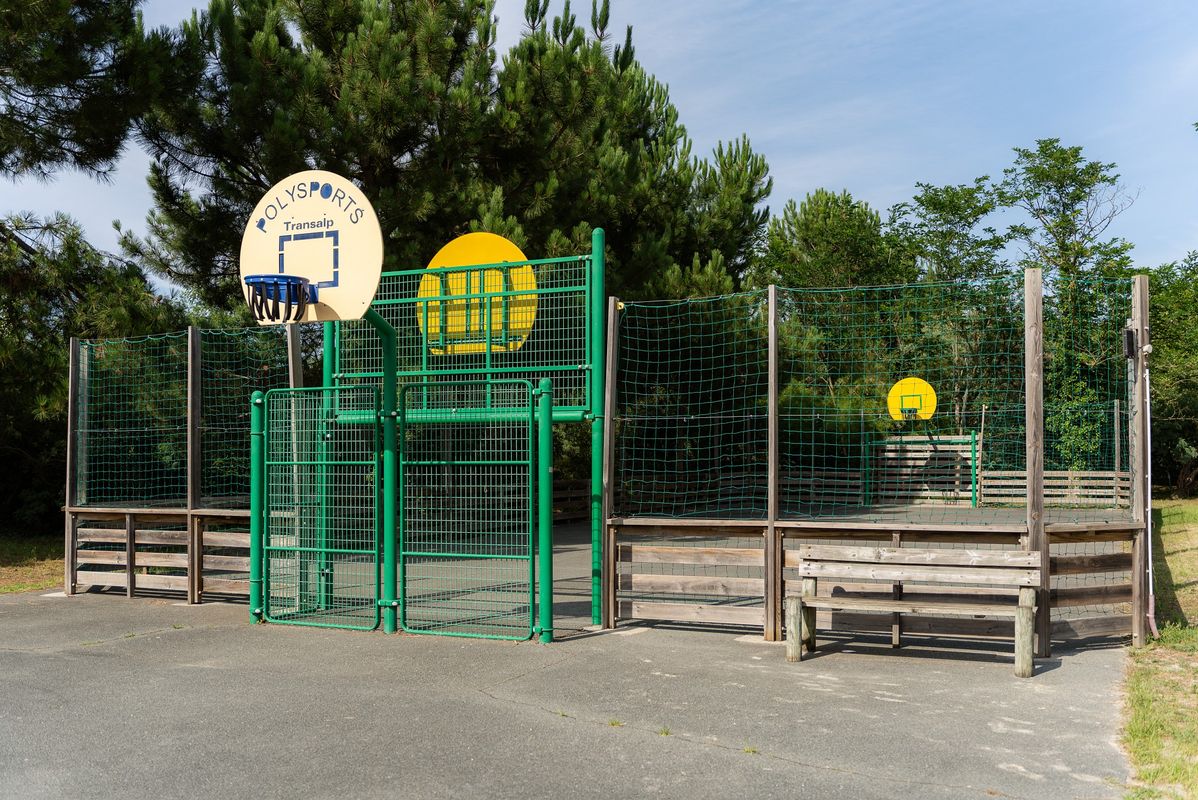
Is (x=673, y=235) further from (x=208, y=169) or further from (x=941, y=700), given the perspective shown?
(x=941, y=700)

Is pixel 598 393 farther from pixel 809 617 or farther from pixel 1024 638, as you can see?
pixel 1024 638

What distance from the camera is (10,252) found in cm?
1527

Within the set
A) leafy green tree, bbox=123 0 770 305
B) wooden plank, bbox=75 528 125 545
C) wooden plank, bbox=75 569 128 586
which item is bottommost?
wooden plank, bbox=75 569 128 586

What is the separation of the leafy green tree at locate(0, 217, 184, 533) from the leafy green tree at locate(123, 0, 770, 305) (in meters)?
1.36

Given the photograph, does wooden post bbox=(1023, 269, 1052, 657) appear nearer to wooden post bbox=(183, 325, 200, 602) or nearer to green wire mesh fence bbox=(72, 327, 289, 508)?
wooden post bbox=(183, 325, 200, 602)

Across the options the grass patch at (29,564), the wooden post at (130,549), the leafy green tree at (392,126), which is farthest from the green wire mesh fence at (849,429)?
the grass patch at (29,564)

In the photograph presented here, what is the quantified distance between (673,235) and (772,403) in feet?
48.7

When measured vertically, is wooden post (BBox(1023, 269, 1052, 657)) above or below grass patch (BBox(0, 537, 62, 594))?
above

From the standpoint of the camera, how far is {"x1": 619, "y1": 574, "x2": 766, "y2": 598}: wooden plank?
27.7 ft

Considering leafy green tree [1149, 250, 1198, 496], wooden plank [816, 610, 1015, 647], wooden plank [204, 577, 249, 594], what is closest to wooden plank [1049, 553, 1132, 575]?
wooden plank [816, 610, 1015, 647]

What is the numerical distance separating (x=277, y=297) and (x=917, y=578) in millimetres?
5551

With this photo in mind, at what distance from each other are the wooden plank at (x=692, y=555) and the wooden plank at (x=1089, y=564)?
2.32 metres

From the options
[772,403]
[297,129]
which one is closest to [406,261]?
[297,129]

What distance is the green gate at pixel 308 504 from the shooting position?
30.8 ft
